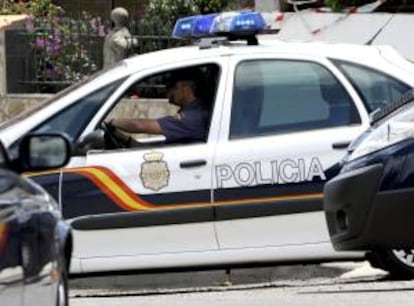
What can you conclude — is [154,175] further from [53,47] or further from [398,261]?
[53,47]

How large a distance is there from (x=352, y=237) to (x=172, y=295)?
2442mm

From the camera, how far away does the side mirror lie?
16.4 ft

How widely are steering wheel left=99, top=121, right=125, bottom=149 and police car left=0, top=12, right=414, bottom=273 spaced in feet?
0.52

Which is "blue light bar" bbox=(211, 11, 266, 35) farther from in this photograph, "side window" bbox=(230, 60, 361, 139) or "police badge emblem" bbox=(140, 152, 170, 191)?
"police badge emblem" bbox=(140, 152, 170, 191)

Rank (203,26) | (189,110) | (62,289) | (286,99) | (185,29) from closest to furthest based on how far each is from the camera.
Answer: (62,289) → (286,99) → (189,110) → (203,26) → (185,29)

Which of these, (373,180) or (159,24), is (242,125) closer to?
(373,180)

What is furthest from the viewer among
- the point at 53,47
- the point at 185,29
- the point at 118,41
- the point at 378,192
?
the point at 53,47

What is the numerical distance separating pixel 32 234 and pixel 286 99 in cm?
417

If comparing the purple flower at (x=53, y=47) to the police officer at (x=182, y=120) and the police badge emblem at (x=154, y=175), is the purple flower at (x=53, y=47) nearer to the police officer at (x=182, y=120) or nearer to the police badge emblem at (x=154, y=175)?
the police officer at (x=182, y=120)

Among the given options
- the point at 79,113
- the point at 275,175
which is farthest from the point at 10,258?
the point at 79,113

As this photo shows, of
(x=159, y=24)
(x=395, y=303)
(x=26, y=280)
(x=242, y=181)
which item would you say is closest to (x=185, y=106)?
(x=242, y=181)

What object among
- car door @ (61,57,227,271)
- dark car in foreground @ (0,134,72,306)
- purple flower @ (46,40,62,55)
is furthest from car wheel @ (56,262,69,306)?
purple flower @ (46,40,62,55)

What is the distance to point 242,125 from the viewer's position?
823 cm

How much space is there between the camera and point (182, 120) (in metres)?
8.47
